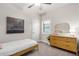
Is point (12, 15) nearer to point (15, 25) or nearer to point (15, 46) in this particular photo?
point (15, 25)

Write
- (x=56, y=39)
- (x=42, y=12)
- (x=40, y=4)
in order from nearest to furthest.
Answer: (x=40, y=4), (x=42, y=12), (x=56, y=39)

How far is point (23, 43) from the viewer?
1538 millimetres

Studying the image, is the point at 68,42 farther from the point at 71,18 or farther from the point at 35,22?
the point at 35,22

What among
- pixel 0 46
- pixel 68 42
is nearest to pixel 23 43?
pixel 0 46

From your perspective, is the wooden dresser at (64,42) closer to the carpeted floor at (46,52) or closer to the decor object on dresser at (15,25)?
the carpeted floor at (46,52)

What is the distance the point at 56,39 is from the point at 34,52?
1.79 feet

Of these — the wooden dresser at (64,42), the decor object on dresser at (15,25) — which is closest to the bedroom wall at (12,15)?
the decor object on dresser at (15,25)

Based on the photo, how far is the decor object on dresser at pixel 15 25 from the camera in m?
1.43

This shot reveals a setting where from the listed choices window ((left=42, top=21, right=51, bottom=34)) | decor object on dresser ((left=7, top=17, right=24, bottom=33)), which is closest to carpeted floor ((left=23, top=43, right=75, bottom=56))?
window ((left=42, top=21, right=51, bottom=34))

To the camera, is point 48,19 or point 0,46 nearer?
point 0,46

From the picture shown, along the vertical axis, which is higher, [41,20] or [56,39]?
[41,20]

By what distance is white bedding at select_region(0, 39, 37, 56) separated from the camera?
4.36 feet

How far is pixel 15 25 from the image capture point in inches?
58.6

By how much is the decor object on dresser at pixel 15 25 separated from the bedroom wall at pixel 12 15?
0.06 m
